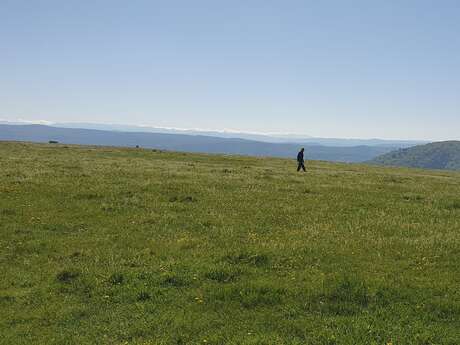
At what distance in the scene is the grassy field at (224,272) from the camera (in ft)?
30.0

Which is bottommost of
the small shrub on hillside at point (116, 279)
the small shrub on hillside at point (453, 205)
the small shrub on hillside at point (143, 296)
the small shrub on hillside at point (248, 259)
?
the small shrub on hillside at point (143, 296)

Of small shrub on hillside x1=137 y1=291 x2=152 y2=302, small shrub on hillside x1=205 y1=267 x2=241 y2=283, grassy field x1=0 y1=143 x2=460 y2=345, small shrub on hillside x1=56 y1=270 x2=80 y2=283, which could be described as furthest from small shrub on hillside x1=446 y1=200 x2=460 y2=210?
small shrub on hillside x1=56 y1=270 x2=80 y2=283

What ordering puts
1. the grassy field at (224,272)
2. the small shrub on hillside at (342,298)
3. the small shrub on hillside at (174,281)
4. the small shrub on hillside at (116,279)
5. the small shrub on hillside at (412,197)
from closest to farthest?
the grassy field at (224,272) < the small shrub on hillside at (342,298) < the small shrub on hillside at (174,281) < the small shrub on hillside at (116,279) < the small shrub on hillside at (412,197)

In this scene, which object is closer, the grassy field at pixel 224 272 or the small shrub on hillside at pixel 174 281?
the grassy field at pixel 224 272

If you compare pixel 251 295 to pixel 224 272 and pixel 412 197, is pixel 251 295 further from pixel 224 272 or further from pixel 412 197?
pixel 412 197

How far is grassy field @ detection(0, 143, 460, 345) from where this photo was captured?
913cm

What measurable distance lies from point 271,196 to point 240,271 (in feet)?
43.3

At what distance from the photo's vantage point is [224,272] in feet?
39.4

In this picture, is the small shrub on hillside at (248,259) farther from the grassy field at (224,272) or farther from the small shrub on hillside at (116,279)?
the small shrub on hillside at (116,279)

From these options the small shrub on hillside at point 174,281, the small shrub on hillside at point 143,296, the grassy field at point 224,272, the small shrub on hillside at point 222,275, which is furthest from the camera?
the small shrub on hillside at point 222,275

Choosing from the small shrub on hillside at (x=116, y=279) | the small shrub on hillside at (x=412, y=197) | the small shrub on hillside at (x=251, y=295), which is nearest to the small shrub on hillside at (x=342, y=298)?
the small shrub on hillside at (x=251, y=295)

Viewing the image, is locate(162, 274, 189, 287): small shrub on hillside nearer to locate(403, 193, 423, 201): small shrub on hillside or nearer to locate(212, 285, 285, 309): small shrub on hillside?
locate(212, 285, 285, 309): small shrub on hillside

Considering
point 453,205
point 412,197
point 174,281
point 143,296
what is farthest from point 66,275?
point 412,197

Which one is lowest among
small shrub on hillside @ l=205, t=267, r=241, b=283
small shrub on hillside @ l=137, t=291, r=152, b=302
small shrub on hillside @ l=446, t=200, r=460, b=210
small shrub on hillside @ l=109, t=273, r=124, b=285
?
small shrub on hillside @ l=137, t=291, r=152, b=302
